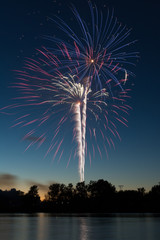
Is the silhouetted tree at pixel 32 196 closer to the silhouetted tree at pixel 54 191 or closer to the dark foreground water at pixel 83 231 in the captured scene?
the silhouetted tree at pixel 54 191

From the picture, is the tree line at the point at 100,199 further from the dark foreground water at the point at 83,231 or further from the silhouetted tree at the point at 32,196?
the dark foreground water at the point at 83,231

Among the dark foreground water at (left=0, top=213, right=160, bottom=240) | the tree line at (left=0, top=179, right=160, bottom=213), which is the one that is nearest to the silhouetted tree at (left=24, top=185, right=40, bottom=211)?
the tree line at (left=0, top=179, right=160, bottom=213)

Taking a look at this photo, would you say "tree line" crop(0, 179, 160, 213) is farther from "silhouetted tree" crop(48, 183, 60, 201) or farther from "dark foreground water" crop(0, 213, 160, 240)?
"dark foreground water" crop(0, 213, 160, 240)

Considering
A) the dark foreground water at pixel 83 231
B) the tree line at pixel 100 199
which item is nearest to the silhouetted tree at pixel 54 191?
the tree line at pixel 100 199

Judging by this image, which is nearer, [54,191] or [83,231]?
[83,231]

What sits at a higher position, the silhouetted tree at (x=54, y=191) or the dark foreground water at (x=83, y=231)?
the silhouetted tree at (x=54, y=191)

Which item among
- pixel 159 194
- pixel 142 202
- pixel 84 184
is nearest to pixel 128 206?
pixel 142 202

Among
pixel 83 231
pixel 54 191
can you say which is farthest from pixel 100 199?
pixel 83 231

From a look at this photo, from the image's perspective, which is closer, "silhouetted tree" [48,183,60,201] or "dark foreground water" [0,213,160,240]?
"dark foreground water" [0,213,160,240]

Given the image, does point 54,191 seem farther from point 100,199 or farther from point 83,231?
point 83,231

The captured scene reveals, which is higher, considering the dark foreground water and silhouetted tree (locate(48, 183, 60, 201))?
silhouetted tree (locate(48, 183, 60, 201))

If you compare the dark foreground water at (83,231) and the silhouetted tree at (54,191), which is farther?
the silhouetted tree at (54,191)

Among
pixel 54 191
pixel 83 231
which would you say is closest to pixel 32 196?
pixel 54 191

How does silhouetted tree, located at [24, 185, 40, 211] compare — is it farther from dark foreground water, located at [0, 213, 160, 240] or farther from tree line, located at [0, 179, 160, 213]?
dark foreground water, located at [0, 213, 160, 240]
